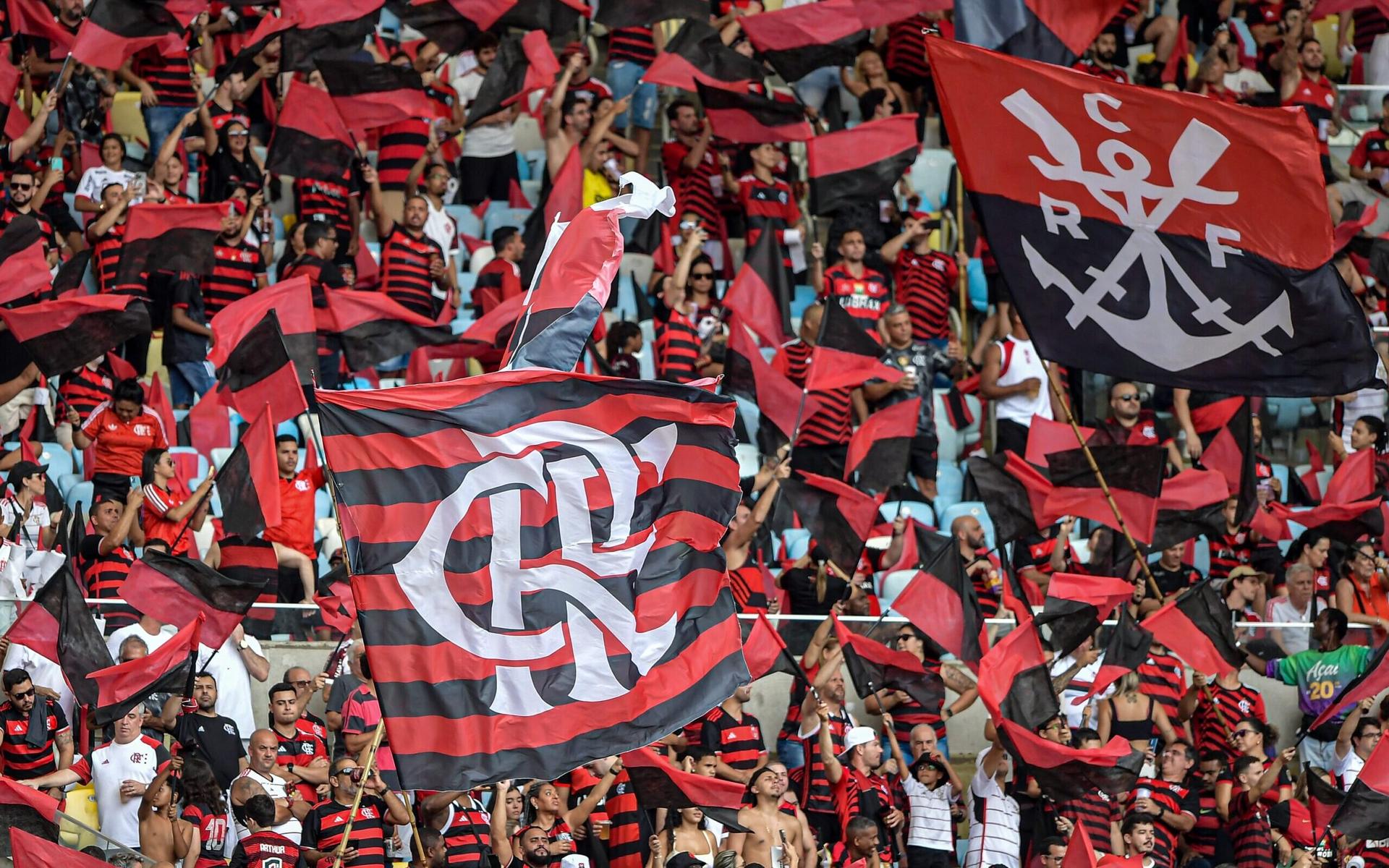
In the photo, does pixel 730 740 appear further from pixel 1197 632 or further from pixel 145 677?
pixel 145 677

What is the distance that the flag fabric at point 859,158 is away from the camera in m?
16.3

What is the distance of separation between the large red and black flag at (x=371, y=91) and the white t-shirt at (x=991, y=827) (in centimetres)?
601

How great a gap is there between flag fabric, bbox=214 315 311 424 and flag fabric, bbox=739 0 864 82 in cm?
511

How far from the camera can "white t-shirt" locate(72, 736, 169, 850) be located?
11.8 metres

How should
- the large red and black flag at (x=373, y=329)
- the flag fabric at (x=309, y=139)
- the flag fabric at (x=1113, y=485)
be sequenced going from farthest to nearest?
the flag fabric at (x=309, y=139) → the large red and black flag at (x=373, y=329) → the flag fabric at (x=1113, y=485)

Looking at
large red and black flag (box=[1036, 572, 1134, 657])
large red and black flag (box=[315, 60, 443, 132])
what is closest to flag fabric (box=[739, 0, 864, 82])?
large red and black flag (box=[315, 60, 443, 132])

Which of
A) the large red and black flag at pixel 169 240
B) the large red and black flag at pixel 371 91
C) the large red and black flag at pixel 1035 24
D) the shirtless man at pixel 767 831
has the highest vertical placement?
the large red and black flag at pixel 1035 24

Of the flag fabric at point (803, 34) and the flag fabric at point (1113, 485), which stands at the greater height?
the flag fabric at point (803, 34)

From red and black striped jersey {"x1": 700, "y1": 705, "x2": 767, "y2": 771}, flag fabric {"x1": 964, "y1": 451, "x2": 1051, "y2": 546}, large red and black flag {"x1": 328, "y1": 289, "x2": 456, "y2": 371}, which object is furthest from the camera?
large red and black flag {"x1": 328, "y1": 289, "x2": 456, "y2": 371}

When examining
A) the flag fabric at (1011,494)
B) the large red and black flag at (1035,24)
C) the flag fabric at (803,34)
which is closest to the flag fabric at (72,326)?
the flag fabric at (1011,494)

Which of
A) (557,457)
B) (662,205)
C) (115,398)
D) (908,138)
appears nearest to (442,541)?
(557,457)

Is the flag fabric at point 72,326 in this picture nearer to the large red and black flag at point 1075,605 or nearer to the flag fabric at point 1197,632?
the large red and black flag at point 1075,605

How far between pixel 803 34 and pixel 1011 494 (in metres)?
4.40

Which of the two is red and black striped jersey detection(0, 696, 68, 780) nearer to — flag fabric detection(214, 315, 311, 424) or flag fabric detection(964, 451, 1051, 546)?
flag fabric detection(214, 315, 311, 424)
